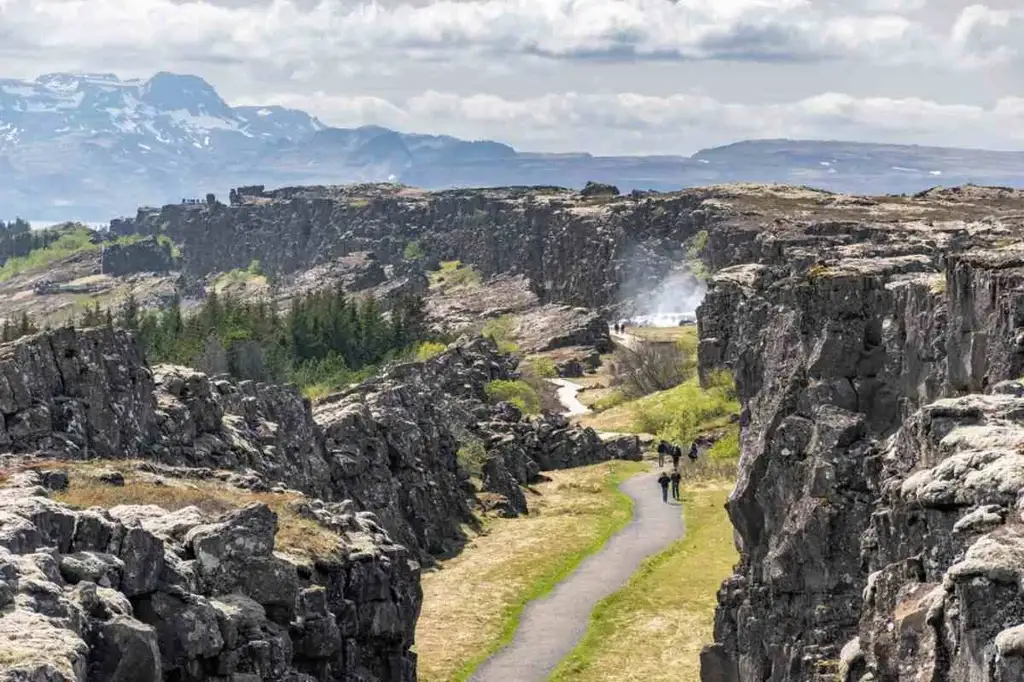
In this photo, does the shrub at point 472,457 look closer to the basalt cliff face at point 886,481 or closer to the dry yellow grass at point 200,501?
the basalt cliff face at point 886,481

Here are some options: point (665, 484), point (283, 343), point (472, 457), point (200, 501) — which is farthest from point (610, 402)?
point (200, 501)

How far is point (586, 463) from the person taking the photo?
114 meters

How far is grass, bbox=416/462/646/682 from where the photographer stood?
189ft

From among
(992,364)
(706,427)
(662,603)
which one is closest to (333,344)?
(706,427)

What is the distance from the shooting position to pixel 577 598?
66688 mm

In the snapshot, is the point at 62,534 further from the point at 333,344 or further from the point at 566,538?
the point at 333,344

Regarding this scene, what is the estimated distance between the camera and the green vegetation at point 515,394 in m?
141

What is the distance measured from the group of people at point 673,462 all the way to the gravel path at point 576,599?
1.10 metres

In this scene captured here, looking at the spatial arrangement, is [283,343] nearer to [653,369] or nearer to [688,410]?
[653,369]

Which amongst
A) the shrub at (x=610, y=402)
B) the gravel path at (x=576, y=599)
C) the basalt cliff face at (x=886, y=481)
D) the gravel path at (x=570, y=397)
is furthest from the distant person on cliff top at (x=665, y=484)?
the gravel path at (x=570, y=397)

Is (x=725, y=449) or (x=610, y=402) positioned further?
(x=610, y=402)

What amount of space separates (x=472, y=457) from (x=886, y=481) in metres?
64.7

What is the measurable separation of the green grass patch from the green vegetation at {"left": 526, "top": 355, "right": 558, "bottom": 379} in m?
63.0

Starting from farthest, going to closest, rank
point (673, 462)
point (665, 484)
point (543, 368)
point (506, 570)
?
point (543, 368), point (673, 462), point (665, 484), point (506, 570)
